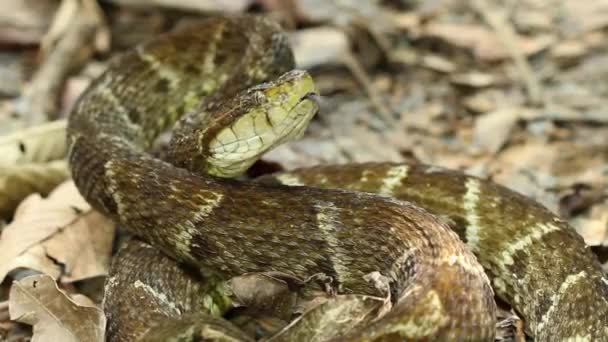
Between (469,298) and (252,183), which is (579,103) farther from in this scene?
(469,298)

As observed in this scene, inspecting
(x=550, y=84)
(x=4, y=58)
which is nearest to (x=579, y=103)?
(x=550, y=84)

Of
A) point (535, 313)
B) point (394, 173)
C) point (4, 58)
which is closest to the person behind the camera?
point (535, 313)

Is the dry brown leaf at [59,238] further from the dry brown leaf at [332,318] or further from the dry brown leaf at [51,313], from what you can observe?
the dry brown leaf at [332,318]

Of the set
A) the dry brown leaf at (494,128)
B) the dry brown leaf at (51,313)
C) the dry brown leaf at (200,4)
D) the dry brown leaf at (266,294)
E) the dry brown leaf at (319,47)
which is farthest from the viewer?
the dry brown leaf at (200,4)

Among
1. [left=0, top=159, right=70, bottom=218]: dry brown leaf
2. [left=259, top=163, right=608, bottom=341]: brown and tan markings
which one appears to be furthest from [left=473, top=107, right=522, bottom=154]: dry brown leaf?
[left=0, top=159, right=70, bottom=218]: dry brown leaf

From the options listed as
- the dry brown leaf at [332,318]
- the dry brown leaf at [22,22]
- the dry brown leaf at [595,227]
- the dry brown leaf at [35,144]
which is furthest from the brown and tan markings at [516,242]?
the dry brown leaf at [22,22]

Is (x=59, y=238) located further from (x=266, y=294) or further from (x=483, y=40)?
(x=483, y=40)
